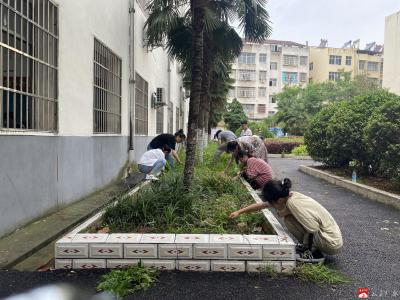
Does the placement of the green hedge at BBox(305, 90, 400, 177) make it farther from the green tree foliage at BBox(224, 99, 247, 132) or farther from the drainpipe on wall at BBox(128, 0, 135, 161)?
the green tree foliage at BBox(224, 99, 247, 132)

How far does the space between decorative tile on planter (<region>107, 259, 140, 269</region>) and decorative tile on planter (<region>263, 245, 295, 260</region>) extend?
1258 millimetres

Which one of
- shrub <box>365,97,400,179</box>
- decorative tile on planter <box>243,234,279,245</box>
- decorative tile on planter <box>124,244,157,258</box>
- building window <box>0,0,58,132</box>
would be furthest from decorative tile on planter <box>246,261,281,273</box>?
shrub <box>365,97,400,179</box>

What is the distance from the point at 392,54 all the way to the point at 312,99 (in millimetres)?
7837

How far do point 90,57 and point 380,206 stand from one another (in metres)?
6.50

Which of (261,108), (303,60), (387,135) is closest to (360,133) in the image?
(387,135)

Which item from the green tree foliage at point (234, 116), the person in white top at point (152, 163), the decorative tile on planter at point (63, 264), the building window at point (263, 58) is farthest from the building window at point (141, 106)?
the building window at point (263, 58)

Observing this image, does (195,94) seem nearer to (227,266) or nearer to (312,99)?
(227,266)

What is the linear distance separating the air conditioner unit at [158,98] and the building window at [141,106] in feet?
3.37

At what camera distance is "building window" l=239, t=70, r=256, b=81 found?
64.1m

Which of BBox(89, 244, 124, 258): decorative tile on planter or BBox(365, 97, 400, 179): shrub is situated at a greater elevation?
BBox(365, 97, 400, 179): shrub

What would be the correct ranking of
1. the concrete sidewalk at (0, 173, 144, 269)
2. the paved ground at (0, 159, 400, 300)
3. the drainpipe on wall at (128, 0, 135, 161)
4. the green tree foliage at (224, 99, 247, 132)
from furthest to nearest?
1. the green tree foliage at (224, 99, 247, 132)
2. the drainpipe on wall at (128, 0, 135, 161)
3. the concrete sidewalk at (0, 173, 144, 269)
4. the paved ground at (0, 159, 400, 300)

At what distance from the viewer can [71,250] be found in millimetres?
4039

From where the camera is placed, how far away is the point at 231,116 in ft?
158

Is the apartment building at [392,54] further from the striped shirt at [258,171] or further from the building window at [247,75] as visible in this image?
the striped shirt at [258,171]
